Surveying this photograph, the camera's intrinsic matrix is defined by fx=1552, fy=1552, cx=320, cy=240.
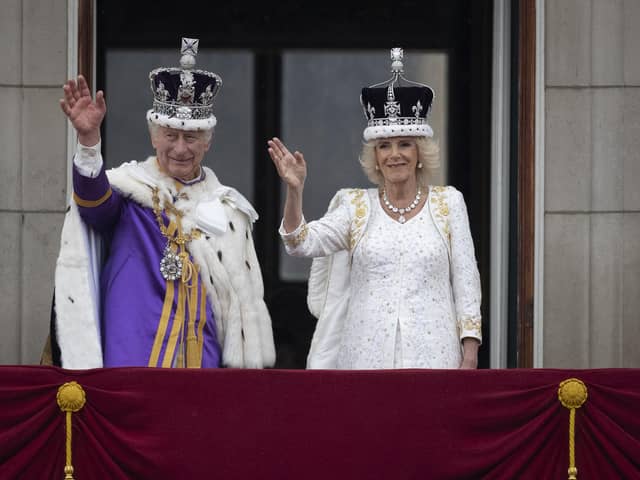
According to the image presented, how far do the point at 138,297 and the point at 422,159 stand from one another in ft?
4.04

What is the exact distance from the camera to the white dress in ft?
19.4

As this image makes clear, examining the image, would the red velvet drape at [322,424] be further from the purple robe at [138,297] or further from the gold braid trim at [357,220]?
the gold braid trim at [357,220]

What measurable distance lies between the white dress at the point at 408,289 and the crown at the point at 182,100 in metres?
0.60

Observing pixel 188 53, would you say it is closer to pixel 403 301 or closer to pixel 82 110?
pixel 82 110

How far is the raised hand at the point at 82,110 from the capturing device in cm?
571

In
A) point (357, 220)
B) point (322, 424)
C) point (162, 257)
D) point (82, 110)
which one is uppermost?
point (82, 110)

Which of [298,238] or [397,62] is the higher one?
[397,62]

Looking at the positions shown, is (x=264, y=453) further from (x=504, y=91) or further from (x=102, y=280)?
(x=504, y=91)

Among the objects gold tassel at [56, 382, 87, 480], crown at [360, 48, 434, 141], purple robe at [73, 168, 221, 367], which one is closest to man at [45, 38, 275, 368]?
purple robe at [73, 168, 221, 367]

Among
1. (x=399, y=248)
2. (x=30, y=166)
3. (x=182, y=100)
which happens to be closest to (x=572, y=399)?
(x=399, y=248)

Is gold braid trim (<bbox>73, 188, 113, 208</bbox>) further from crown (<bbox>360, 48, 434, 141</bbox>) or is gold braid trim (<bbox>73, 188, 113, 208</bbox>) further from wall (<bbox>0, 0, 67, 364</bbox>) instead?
wall (<bbox>0, 0, 67, 364</bbox>)

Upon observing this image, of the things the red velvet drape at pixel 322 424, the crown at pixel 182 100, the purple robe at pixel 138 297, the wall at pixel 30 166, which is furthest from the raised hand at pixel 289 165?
the wall at pixel 30 166

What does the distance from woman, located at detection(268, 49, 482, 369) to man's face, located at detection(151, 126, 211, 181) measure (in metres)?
0.41

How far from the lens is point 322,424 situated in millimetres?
5113
